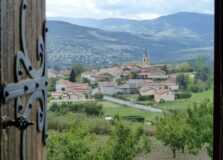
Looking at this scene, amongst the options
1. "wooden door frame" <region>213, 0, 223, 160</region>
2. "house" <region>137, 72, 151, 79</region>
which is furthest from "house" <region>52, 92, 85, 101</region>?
"wooden door frame" <region>213, 0, 223, 160</region>

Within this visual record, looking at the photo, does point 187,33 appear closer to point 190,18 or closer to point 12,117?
point 190,18

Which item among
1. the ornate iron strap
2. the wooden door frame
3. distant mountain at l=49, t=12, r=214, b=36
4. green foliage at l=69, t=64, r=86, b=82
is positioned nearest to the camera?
the ornate iron strap

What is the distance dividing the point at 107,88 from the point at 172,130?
0.45 meters

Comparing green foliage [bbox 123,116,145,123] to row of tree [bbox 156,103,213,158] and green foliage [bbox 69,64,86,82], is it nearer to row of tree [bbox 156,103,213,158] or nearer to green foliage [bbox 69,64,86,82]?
row of tree [bbox 156,103,213,158]

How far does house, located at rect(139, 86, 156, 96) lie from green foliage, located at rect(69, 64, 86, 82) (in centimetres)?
35

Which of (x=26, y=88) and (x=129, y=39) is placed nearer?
(x=26, y=88)

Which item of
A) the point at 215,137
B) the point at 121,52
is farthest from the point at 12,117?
the point at 121,52

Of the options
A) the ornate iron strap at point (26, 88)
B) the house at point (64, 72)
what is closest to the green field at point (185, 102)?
the house at point (64, 72)

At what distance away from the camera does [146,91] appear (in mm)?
2223

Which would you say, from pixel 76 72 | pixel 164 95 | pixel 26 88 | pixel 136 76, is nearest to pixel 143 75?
pixel 136 76

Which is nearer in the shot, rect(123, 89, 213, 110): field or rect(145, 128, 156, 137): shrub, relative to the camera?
rect(123, 89, 213, 110): field

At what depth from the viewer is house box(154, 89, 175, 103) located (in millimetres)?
2184

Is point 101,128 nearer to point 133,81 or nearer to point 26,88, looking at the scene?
point 133,81

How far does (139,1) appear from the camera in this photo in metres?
2.46
